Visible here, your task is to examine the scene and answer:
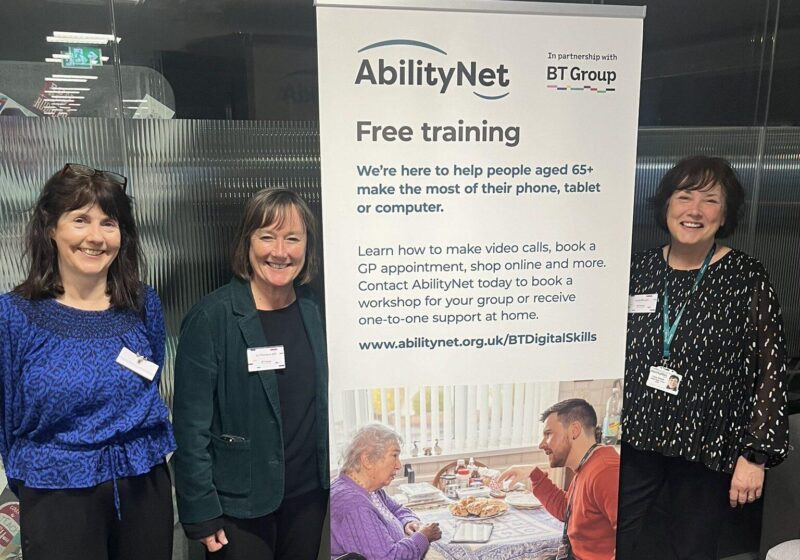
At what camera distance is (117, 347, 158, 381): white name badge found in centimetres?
→ 175

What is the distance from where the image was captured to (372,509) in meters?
2.07

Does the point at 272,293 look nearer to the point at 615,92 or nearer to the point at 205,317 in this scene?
the point at 205,317

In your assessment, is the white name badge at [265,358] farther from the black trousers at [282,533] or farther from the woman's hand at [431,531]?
the woman's hand at [431,531]

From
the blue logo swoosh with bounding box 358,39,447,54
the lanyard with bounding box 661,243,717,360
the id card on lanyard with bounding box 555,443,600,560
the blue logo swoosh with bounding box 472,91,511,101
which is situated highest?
the blue logo swoosh with bounding box 358,39,447,54

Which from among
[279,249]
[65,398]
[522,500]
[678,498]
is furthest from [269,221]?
[678,498]

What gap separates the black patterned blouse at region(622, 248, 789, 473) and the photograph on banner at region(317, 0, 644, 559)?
0.15m

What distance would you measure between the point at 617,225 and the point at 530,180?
352 mm

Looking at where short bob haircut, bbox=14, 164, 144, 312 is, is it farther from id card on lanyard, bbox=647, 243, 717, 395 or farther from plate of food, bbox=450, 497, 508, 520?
id card on lanyard, bbox=647, 243, 717, 395

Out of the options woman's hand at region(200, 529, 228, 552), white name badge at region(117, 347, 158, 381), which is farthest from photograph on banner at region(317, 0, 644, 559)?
white name badge at region(117, 347, 158, 381)

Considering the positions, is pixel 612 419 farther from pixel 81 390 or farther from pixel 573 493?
pixel 81 390

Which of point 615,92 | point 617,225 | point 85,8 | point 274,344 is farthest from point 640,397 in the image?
point 85,8

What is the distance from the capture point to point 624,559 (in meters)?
2.42

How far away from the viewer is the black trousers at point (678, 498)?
224 cm

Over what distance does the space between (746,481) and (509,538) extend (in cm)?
87
